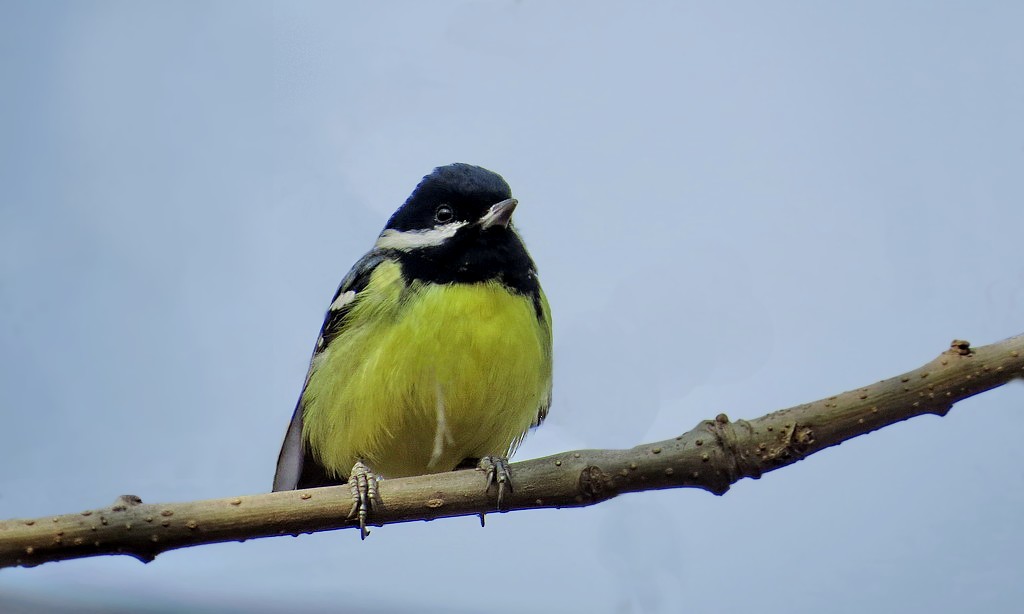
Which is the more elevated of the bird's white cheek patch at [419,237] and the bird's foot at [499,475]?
the bird's white cheek patch at [419,237]

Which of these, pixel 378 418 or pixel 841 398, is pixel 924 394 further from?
pixel 378 418

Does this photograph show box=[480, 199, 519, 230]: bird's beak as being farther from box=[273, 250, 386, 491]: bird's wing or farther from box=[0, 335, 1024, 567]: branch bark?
box=[0, 335, 1024, 567]: branch bark

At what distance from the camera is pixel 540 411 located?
8.82 ft

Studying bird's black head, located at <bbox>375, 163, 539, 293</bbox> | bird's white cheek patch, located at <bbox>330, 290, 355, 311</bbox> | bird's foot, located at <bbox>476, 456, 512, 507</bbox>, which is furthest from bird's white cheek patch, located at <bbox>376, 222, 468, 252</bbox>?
bird's foot, located at <bbox>476, 456, 512, 507</bbox>

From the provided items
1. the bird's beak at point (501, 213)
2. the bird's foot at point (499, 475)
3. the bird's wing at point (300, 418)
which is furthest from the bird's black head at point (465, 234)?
the bird's foot at point (499, 475)

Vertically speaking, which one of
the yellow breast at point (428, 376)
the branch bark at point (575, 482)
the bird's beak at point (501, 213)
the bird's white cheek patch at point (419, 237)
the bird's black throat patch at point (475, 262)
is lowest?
the branch bark at point (575, 482)

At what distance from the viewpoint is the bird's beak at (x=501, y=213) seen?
7.38ft

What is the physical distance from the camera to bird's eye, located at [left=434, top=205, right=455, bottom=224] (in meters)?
2.38

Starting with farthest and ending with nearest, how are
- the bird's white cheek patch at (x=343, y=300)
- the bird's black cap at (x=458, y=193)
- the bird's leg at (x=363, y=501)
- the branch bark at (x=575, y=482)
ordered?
the bird's white cheek patch at (x=343, y=300)
the bird's black cap at (x=458, y=193)
the bird's leg at (x=363, y=501)
the branch bark at (x=575, y=482)

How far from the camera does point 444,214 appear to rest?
2389 millimetres

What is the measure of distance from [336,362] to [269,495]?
0.65 metres

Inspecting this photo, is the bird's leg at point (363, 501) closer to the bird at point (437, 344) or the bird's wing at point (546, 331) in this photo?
the bird at point (437, 344)

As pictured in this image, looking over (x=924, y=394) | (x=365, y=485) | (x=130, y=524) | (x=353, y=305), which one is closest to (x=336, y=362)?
(x=353, y=305)

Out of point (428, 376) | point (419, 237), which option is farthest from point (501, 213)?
point (428, 376)
